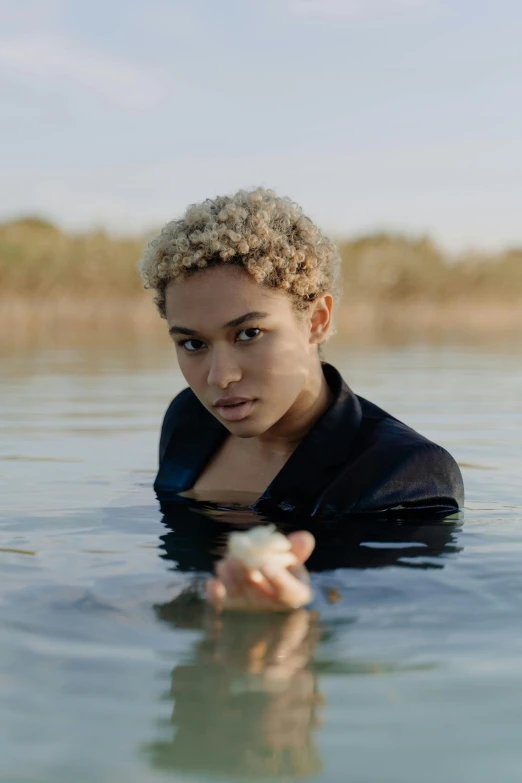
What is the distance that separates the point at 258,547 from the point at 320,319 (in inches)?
63.1

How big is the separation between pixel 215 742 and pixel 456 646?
0.68m

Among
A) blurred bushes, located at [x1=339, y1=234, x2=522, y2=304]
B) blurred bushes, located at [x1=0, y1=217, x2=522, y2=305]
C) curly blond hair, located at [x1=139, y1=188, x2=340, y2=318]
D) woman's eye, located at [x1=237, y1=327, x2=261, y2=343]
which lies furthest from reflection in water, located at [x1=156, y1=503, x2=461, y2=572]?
blurred bushes, located at [x1=339, y1=234, x2=522, y2=304]

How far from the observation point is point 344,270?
25.5 m

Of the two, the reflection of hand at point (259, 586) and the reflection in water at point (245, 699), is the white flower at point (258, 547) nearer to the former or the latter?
the reflection of hand at point (259, 586)

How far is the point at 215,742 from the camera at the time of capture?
65.9 inches

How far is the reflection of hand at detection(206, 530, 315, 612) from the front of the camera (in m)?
2.16

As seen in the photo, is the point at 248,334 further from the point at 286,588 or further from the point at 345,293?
the point at 345,293

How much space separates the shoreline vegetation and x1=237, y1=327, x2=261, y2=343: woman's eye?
12670mm

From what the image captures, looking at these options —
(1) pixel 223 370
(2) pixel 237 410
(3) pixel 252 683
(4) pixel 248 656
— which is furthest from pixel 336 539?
(3) pixel 252 683

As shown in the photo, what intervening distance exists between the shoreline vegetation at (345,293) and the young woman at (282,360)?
487 inches

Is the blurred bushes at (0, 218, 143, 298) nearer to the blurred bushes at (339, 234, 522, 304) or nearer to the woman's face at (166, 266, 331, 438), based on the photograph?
the blurred bushes at (339, 234, 522, 304)

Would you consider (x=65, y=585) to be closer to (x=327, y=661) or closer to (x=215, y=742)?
(x=327, y=661)

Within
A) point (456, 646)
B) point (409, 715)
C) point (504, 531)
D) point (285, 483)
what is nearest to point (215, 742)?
point (409, 715)

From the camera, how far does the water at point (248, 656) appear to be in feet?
5.33
